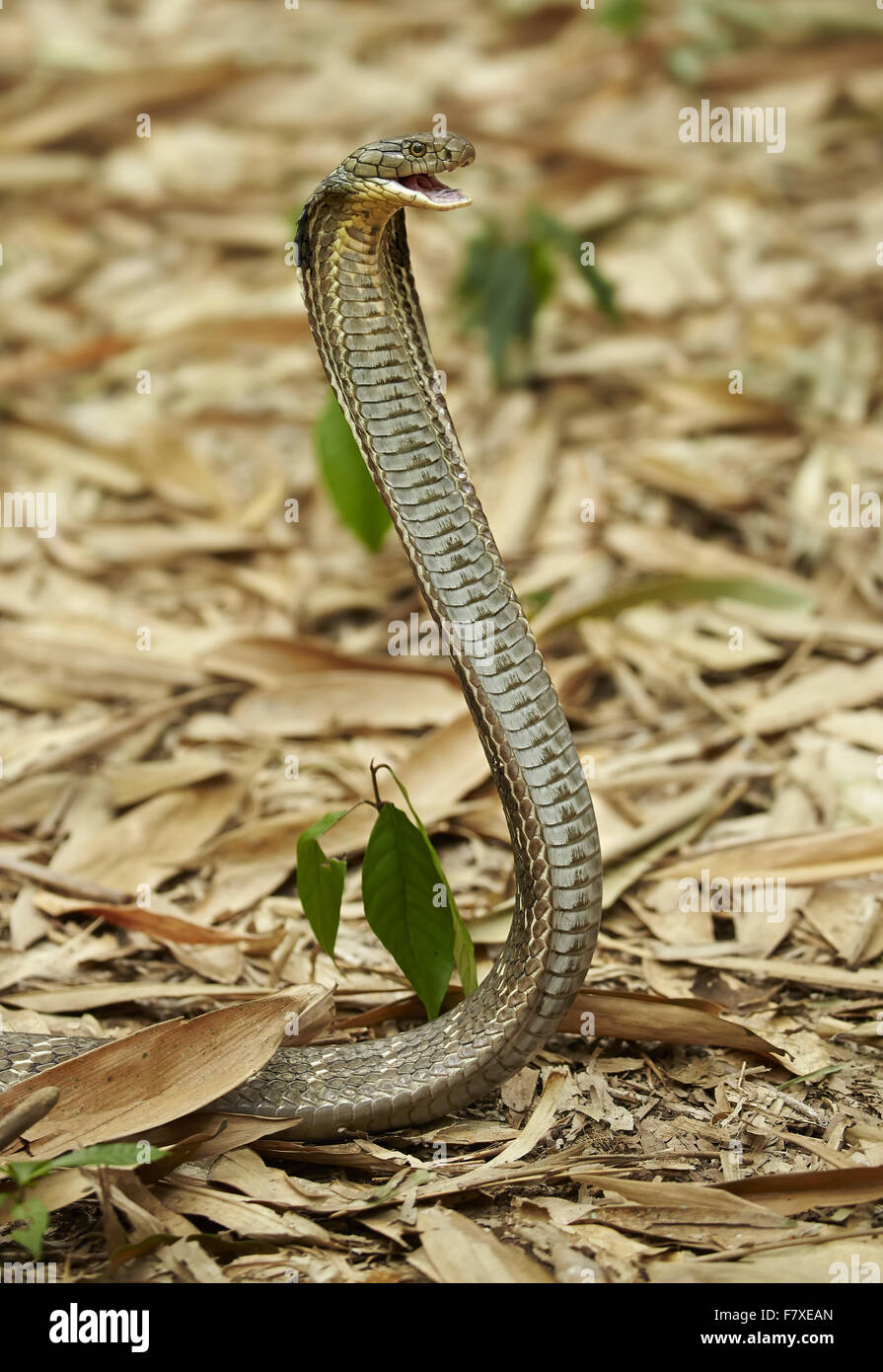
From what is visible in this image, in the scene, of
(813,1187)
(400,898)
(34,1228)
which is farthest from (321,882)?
(813,1187)

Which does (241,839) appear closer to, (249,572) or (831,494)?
(249,572)

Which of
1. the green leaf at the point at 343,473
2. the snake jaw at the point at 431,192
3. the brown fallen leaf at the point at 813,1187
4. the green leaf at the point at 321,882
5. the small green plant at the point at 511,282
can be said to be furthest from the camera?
the small green plant at the point at 511,282

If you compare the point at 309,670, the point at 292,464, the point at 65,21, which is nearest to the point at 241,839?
the point at 309,670

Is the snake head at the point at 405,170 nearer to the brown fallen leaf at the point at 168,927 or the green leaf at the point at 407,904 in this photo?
the green leaf at the point at 407,904

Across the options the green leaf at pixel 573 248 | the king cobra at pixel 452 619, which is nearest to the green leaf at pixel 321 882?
the king cobra at pixel 452 619

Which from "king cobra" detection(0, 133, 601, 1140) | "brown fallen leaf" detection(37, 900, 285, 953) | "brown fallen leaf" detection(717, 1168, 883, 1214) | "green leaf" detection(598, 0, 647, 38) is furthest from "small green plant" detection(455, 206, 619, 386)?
"brown fallen leaf" detection(717, 1168, 883, 1214)

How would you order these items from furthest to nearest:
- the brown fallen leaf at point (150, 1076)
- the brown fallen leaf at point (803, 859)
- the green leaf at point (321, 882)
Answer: the brown fallen leaf at point (803, 859), the green leaf at point (321, 882), the brown fallen leaf at point (150, 1076)
